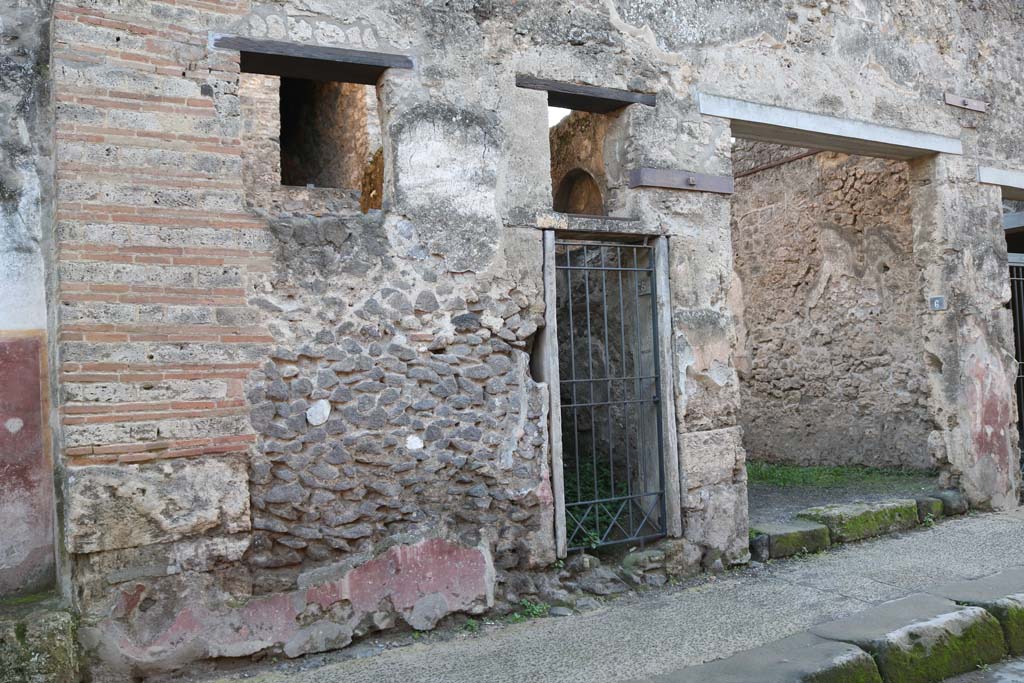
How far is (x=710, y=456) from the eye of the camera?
5008 millimetres

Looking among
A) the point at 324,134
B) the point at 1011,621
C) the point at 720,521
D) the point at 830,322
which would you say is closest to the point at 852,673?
the point at 1011,621

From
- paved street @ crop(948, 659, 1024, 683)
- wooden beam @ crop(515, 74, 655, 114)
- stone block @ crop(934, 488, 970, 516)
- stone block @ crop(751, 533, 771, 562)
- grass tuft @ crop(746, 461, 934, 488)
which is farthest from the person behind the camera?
grass tuft @ crop(746, 461, 934, 488)

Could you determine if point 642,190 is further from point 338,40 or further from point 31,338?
point 31,338

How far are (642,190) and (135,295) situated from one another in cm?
285

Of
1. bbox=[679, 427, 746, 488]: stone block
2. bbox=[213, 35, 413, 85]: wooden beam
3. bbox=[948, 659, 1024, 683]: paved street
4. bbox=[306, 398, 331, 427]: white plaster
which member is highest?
bbox=[213, 35, 413, 85]: wooden beam

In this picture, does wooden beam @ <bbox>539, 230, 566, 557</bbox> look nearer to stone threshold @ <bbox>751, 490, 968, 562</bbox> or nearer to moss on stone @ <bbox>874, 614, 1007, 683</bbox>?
stone threshold @ <bbox>751, 490, 968, 562</bbox>

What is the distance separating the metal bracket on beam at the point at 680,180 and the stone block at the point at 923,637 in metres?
2.58

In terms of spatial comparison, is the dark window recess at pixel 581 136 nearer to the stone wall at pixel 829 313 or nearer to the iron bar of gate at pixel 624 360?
the iron bar of gate at pixel 624 360

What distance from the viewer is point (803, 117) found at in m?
5.54

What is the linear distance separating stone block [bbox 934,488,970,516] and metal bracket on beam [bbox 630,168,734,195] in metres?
3.00

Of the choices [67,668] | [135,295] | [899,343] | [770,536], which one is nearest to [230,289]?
[135,295]

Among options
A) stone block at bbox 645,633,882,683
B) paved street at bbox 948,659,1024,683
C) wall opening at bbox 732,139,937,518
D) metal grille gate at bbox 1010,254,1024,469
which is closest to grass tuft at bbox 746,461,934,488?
wall opening at bbox 732,139,937,518

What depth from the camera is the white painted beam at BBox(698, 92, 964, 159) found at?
5.25 meters

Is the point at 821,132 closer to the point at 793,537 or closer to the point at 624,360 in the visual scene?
the point at 624,360
